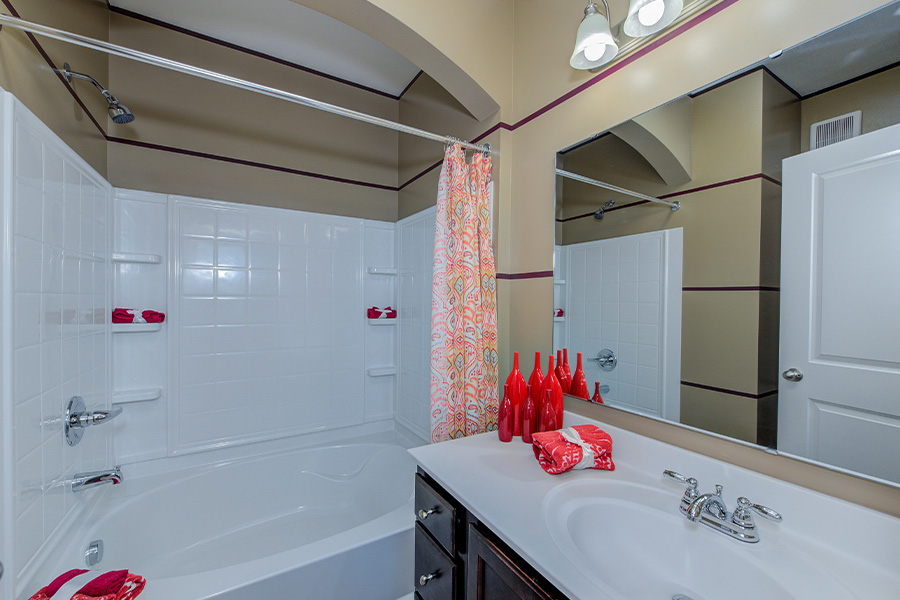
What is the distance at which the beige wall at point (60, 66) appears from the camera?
41.6 inches

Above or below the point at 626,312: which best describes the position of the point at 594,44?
above

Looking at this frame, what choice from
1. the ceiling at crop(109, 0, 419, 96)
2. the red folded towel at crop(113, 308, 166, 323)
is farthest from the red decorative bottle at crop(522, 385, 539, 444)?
the ceiling at crop(109, 0, 419, 96)

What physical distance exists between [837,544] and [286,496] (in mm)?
2454

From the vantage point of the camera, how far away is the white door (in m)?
0.73

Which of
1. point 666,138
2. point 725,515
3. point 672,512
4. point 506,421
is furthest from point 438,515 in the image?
point 666,138

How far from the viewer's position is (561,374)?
1.48 meters

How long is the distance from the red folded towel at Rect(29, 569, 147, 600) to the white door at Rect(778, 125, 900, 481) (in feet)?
6.13

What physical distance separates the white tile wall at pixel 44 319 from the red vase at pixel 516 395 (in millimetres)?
1495

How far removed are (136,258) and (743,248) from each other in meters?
2.59

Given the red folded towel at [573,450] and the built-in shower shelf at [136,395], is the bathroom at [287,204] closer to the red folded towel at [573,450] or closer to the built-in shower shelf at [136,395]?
the built-in shower shelf at [136,395]

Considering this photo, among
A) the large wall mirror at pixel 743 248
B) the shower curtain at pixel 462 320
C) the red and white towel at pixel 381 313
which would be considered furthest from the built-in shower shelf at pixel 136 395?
the large wall mirror at pixel 743 248

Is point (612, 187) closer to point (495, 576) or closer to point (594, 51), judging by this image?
point (594, 51)

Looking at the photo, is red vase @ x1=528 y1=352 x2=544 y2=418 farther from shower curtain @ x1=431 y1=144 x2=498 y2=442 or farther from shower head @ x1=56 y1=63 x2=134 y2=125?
shower head @ x1=56 y1=63 x2=134 y2=125

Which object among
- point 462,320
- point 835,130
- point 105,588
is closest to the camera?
point 835,130
